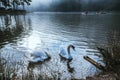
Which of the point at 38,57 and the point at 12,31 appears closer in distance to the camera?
the point at 38,57

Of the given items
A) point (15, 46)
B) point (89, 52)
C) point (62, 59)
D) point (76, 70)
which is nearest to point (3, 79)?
point (76, 70)

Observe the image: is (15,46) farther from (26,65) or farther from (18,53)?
(26,65)

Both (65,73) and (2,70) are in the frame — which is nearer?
(2,70)

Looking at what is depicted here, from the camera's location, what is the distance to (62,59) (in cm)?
1292

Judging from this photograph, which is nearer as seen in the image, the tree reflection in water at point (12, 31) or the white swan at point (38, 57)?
the white swan at point (38, 57)

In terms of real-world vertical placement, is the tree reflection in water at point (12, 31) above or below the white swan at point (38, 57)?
A: above

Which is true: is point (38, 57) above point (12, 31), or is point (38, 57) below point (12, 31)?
below

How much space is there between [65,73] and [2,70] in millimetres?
4421

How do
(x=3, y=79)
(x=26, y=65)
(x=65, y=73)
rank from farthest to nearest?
1. (x=26, y=65)
2. (x=65, y=73)
3. (x=3, y=79)

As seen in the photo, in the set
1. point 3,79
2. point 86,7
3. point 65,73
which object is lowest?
point 65,73

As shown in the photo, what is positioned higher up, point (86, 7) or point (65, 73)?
point (86, 7)

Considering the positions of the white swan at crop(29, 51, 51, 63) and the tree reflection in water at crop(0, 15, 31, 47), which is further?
the tree reflection in water at crop(0, 15, 31, 47)

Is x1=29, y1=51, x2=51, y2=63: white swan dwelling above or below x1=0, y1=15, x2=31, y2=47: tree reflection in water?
below

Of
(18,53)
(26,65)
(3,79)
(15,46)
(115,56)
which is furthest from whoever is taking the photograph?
(15,46)
